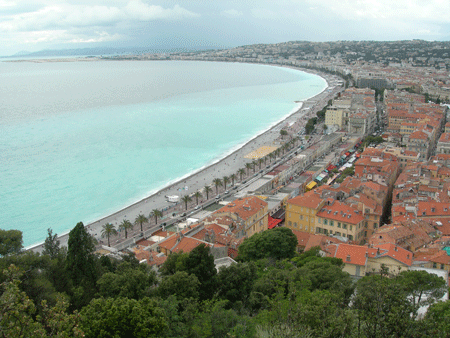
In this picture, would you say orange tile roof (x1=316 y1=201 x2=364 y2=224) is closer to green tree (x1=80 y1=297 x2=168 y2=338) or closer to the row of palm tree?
the row of palm tree

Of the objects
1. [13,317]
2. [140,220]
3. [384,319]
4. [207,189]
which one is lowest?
[140,220]

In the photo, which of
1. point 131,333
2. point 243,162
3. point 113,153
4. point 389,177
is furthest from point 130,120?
point 131,333

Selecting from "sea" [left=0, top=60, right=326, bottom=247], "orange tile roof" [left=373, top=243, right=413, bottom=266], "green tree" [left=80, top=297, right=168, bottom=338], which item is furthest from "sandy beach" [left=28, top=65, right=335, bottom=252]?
"green tree" [left=80, top=297, right=168, bottom=338]

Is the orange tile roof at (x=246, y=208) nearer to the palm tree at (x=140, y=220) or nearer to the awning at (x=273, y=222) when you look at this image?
the awning at (x=273, y=222)

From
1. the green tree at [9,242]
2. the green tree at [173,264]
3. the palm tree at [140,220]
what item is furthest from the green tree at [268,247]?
the green tree at [9,242]

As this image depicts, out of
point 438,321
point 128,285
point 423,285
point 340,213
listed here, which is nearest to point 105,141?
point 340,213

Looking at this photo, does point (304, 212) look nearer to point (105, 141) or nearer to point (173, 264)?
point (173, 264)
